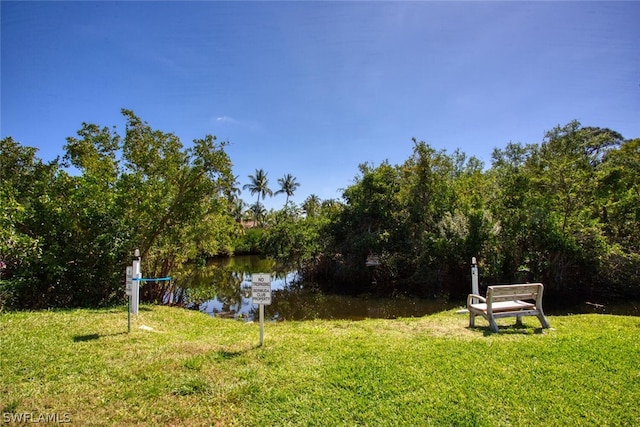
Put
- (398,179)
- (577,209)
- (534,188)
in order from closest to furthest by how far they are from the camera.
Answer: (577,209), (534,188), (398,179)

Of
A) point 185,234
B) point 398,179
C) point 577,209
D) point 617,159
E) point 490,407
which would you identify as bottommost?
point 490,407

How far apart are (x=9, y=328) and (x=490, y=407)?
305 inches

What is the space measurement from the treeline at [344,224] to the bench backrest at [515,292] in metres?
6.71

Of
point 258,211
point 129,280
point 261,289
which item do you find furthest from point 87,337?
point 258,211

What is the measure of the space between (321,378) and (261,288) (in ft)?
5.57

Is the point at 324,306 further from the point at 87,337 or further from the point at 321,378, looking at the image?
the point at 321,378

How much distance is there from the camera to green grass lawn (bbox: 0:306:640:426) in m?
3.30

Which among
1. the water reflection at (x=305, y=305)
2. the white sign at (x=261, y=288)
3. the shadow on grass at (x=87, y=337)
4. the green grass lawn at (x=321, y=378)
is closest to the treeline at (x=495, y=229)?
the water reflection at (x=305, y=305)

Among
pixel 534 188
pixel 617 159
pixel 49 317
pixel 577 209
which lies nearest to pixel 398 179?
pixel 534 188

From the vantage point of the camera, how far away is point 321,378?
159 inches

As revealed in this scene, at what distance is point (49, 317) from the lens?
272 inches

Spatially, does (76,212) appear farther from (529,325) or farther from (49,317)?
(529,325)

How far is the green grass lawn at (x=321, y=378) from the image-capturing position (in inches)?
130

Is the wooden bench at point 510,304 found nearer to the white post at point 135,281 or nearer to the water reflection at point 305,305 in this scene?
the water reflection at point 305,305
